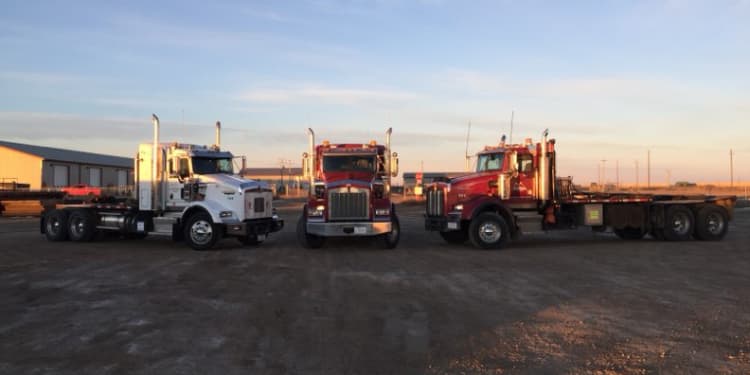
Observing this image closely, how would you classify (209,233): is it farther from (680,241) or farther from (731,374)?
(680,241)

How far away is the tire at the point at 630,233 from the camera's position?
18594mm

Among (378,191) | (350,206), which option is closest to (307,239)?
(350,206)

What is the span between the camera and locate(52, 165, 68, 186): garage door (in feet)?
174

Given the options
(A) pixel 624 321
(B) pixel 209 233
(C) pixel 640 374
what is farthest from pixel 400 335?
(B) pixel 209 233

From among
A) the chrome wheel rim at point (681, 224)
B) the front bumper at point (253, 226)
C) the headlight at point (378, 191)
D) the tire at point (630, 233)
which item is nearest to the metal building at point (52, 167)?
the front bumper at point (253, 226)

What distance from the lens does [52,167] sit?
52281 millimetres

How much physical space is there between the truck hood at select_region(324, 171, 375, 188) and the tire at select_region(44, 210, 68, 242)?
878 centimetres

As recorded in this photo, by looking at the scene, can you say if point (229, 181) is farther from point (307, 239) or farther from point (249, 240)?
point (307, 239)

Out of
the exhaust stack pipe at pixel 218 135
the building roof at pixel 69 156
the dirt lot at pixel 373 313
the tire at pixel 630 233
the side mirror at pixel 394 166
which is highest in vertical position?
the building roof at pixel 69 156

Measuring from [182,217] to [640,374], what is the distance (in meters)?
13.1

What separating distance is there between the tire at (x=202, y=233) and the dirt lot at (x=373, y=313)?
3.41ft

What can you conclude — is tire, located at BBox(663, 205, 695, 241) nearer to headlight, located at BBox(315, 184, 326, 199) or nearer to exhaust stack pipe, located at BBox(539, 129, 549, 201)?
exhaust stack pipe, located at BBox(539, 129, 549, 201)

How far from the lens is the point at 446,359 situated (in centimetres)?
557

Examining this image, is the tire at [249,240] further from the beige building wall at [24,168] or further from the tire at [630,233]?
the beige building wall at [24,168]
